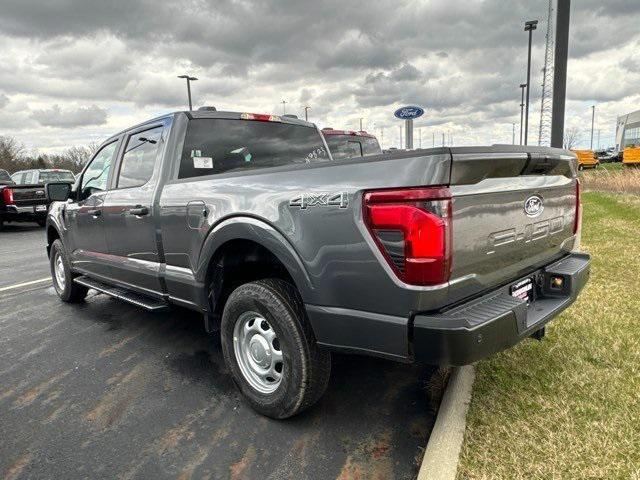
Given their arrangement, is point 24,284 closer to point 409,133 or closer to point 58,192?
point 58,192

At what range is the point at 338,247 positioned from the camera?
230 cm

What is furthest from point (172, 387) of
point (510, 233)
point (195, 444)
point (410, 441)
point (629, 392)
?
point (629, 392)

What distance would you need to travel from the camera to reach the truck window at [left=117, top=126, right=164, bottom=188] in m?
3.82

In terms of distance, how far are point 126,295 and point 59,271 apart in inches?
88.5

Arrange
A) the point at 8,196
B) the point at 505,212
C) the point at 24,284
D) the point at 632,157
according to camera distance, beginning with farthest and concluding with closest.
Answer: the point at 632,157 → the point at 8,196 → the point at 24,284 → the point at 505,212

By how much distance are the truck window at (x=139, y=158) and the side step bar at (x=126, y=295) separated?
93cm

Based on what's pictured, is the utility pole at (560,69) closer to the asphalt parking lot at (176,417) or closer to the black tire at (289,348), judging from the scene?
the asphalt parking lot at (176,417)

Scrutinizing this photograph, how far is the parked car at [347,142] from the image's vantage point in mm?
9492

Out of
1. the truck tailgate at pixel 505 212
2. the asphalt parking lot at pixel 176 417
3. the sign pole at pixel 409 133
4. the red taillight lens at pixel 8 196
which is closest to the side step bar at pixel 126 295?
the asphalt parking lot at pixel 176 417

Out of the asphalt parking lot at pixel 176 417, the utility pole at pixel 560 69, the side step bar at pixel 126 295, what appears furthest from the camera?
the utility pole at pixel 560 69

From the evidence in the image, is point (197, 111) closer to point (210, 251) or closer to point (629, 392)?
point (210, 251)

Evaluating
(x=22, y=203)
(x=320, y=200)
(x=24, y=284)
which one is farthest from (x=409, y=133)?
(x=22, y=203)

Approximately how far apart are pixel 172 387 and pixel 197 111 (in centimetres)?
207

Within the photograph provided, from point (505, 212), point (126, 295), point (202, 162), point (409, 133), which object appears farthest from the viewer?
point (409, 133)
